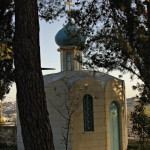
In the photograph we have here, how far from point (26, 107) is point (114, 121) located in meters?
9.44

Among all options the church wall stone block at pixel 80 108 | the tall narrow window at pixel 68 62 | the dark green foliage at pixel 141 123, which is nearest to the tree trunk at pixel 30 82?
the church wall stone block at pixel 80 108

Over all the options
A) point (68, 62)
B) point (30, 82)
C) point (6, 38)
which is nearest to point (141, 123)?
point (68, 62)

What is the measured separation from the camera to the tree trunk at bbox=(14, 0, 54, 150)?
556 cm

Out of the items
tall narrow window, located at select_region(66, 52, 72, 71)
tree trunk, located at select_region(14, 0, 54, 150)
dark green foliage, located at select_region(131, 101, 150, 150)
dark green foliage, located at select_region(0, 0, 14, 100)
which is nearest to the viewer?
tree trunk, located at select_region(14, 0, 54, 150)

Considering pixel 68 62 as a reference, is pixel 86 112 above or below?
below

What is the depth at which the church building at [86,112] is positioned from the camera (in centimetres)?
1348

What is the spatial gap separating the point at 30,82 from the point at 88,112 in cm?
843

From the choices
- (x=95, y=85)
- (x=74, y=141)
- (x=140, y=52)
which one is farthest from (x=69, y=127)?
(x=140, y=52)

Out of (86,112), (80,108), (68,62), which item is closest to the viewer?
(80,108)

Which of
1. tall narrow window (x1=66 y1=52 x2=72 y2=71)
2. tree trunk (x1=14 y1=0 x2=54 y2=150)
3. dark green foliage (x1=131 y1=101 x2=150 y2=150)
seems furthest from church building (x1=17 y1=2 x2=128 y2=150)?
tree trunk (x1=14 y1=0 x2=54 y2=150)

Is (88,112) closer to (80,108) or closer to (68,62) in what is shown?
(80,108)

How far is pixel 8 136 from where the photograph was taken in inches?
733

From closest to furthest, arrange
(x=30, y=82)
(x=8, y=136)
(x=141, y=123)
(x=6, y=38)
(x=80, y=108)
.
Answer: (x=30, y=82), (x=6, y=38), (x=80, y=108), (x=141, y=123), (x=8, y=136)

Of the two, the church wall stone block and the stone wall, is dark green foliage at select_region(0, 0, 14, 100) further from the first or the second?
the stone wall
